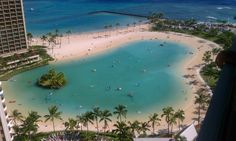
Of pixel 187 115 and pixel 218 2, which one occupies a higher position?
pixel 218 2

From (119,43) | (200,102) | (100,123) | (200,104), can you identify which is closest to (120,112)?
(100,123)

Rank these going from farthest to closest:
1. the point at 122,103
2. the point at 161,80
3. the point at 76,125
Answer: the point at 161,80
the point at 122,103
the point at 76,125

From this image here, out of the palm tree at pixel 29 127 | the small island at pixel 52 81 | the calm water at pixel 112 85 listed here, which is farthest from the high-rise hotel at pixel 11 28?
the palm tree at pixel 29 127

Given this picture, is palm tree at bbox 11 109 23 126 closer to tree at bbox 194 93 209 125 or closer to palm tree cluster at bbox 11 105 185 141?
palm tree cluster at bbox 11 105 185 141

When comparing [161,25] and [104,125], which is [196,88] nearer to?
[104,125]

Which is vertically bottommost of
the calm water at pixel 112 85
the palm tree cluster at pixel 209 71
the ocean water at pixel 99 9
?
the calm water at pixel 112 85

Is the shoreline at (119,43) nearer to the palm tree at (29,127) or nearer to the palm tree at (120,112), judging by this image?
the palm tree at (120,112)

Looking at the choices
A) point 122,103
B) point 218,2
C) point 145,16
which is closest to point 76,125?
point 122,103
